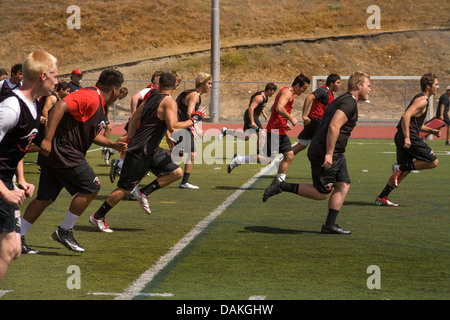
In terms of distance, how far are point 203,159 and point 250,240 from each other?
33.4ft

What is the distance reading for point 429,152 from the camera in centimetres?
1057

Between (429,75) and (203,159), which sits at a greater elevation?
(429,75)

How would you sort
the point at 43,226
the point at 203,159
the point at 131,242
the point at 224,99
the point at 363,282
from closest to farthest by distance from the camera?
1. the point at 363,282
2. the point at 131,242
3. the point at 43,226
4. the point at 203,159
5. the point at 224,99

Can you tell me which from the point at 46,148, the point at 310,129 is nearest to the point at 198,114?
the point at 46,148

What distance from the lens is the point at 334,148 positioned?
26.9ft

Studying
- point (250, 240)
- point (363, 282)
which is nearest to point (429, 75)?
point (250, 240)

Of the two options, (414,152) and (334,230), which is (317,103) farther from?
(334,230)

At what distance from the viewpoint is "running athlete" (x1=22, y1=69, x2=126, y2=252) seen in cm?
688

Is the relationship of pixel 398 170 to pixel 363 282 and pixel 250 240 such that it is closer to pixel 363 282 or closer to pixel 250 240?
pixel 250 240

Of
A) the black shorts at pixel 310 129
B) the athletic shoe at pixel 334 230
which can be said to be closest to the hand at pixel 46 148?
the athletic shoe at pixel 334 230

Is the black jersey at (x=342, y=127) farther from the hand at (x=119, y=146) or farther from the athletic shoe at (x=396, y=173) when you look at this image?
the athletic shoe at (x=396, y=173)

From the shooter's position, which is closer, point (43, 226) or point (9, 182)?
point (9, 182)

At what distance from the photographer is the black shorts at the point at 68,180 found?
6.94 metres
